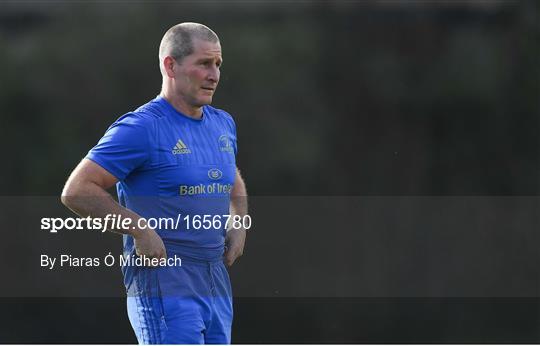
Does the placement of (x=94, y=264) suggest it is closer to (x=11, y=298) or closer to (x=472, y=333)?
(x=11, y=298)

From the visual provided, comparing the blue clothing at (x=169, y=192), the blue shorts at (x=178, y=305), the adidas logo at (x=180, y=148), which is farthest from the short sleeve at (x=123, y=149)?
the blue shorts at (x=178, y=305)

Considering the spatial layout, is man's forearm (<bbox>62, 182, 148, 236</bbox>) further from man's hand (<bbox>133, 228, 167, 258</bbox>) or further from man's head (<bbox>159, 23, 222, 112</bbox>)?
man's head (<bbox>159, 23, 222, 112</bbox>)

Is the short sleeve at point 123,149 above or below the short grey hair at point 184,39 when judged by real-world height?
below

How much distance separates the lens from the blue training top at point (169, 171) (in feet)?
11.8

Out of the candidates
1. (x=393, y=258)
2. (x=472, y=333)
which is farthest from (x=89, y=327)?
(x=472, y=333)

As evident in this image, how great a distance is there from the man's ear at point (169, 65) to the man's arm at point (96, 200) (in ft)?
1.61

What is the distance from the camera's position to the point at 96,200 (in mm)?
3520

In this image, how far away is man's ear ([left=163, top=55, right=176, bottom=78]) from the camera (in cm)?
378

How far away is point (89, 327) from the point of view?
8023 millimetres

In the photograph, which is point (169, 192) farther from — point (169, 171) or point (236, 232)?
point (236, 232)

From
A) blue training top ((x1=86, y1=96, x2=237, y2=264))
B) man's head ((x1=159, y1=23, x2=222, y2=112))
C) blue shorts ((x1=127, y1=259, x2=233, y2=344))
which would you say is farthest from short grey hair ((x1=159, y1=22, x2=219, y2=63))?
blue shorts ((x1=127, y1=259, x2=233, y2=344))

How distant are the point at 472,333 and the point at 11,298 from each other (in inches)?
152

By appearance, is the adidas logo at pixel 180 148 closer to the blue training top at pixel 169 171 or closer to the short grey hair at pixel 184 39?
the blue training top at pixel 169 171

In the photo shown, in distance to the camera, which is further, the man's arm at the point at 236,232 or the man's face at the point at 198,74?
the man's arm at the point at 236,232
